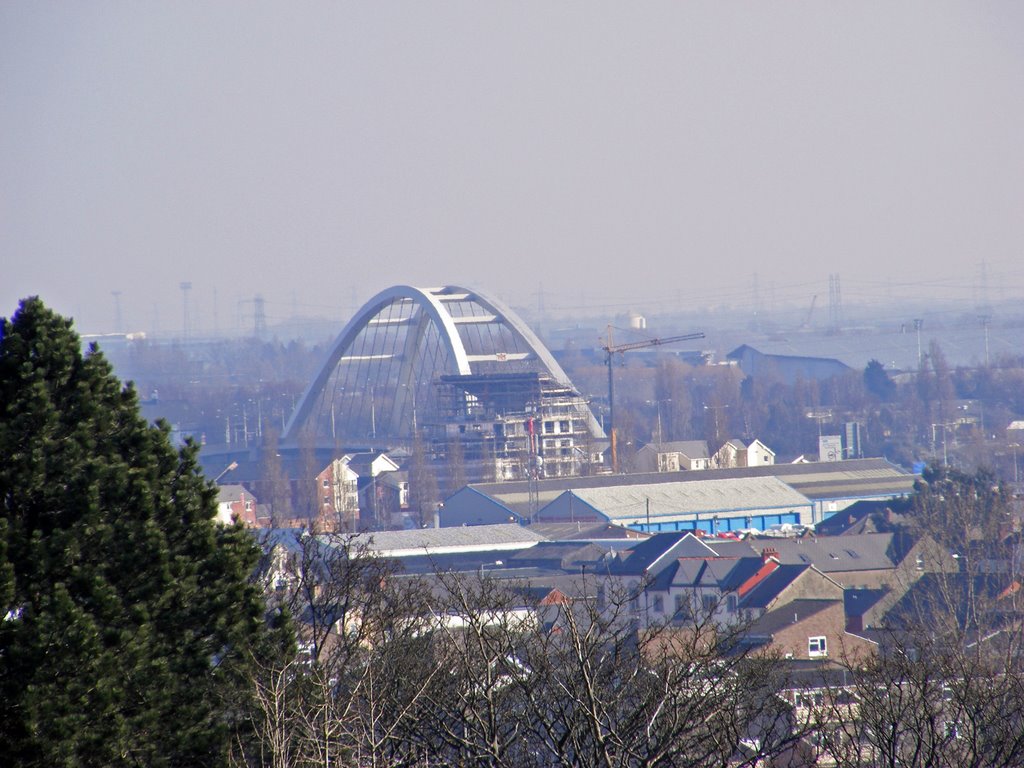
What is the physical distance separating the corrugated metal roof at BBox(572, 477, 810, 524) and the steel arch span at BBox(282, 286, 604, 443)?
11941 millimetres

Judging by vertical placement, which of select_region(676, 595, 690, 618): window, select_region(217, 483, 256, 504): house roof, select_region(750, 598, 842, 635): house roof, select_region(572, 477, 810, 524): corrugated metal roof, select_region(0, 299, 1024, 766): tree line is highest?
select_region(0, 299, 1024, 766): tree line

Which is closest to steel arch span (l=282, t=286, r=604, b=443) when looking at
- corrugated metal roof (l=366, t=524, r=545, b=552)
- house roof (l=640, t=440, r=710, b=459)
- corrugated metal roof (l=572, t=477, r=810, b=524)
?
house roof (l=640, t=440, r=710, b=459)

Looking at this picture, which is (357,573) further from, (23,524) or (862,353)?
(862,353)

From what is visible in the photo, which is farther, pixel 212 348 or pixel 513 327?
pixel 212 348

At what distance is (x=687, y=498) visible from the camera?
33.3m

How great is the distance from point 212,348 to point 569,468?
305 ft

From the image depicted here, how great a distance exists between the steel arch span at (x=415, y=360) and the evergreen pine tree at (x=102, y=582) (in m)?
39.3

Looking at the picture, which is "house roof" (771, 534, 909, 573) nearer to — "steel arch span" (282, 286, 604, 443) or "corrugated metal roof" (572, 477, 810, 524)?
"corrugated metal roof" (572, 477, 810, 524)

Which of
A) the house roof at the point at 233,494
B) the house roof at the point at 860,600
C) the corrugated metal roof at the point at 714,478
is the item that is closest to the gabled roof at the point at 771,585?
the house roof at the point at 860,600

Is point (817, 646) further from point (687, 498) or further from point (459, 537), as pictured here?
point (687, 498)

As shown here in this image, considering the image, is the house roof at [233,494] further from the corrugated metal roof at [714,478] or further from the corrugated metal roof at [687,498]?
the corrugated metal roof at [687,498]

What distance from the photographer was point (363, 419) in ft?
195

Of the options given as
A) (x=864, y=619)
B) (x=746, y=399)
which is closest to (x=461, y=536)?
(x=864, y=619)

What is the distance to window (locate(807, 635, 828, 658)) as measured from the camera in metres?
16.7
